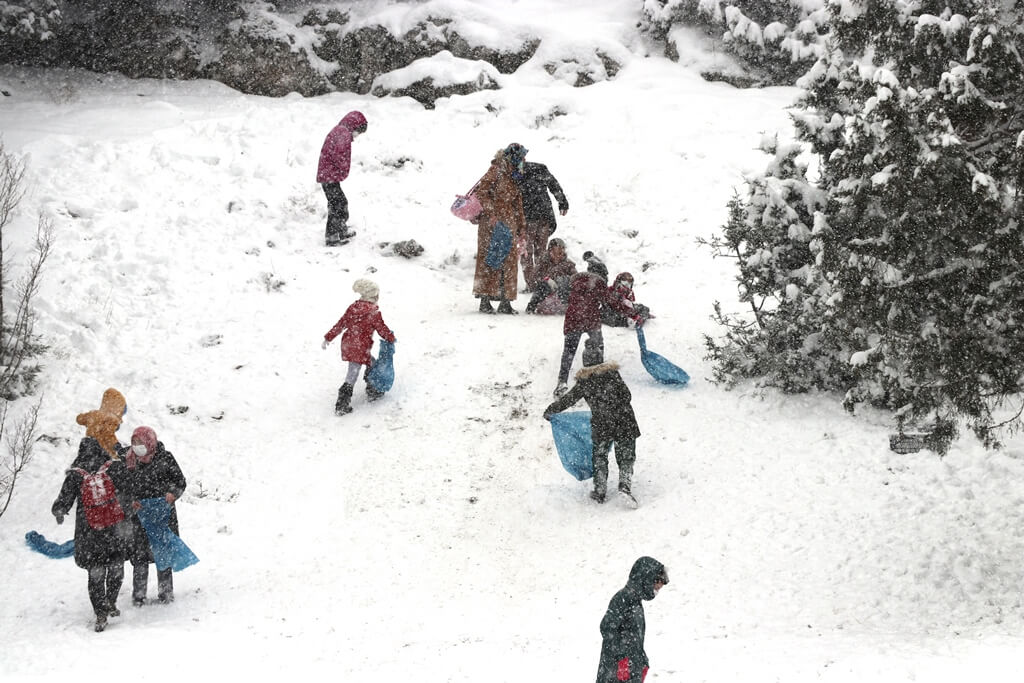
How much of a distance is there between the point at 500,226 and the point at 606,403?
16.3 feet

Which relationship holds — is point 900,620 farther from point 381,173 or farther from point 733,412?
point 381,173

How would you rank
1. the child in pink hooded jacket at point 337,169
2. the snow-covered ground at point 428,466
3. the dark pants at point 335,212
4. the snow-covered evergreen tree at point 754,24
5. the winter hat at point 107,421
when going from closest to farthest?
the snow-covered ground at point 428,466 → the winter hat at point 107,421 → the child in pink hooded jacket at point 337,169 → the dark pants at point 335,212 → the snow-covered evergreen tree at point 754,24

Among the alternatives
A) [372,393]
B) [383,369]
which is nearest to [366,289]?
[383,369]

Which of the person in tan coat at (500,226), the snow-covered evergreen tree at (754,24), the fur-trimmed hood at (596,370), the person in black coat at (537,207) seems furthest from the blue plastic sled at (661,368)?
the snow-covered evergreen tree at (754,24)

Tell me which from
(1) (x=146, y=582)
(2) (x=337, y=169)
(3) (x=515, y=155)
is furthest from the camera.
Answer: (2) (x=337, y=169)

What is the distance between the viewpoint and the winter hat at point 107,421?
882 cm

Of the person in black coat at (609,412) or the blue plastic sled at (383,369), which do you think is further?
the blue plastic sled at (383,369)

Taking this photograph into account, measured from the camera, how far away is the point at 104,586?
812cm

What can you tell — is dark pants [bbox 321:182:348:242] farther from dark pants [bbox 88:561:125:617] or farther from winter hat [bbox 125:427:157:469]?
dark pants [bbox 88:561:125:617]

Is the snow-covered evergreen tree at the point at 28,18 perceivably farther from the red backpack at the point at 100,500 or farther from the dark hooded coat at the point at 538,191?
the red backpack at the point at 100,500

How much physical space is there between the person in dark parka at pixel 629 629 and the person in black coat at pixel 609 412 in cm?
407

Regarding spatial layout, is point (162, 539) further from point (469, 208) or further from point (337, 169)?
point (337, 169)

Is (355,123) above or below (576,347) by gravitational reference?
above

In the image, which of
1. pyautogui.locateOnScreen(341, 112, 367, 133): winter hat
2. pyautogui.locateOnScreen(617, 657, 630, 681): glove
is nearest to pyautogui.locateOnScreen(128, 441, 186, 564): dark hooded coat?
pyautogui.locateOnScreen(617, 657, 630, 681): glove
